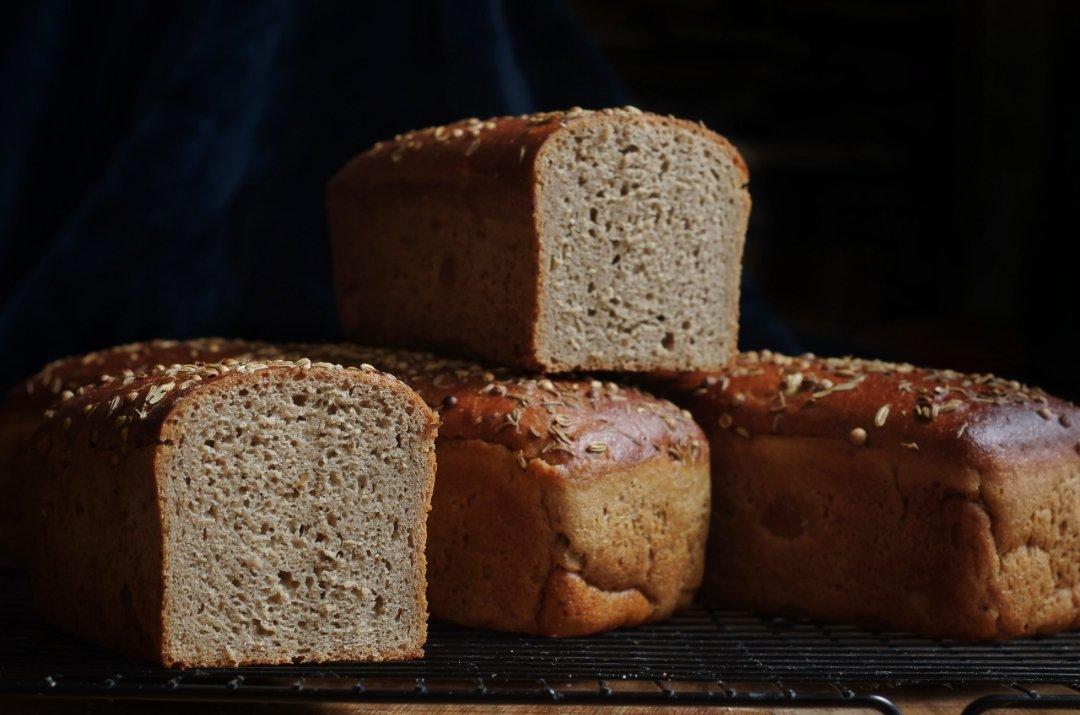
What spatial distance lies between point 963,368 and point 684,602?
2791 millimetres

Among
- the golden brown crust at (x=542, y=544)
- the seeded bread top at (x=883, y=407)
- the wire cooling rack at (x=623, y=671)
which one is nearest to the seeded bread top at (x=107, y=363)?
the wire cooling rack at (x=623, y=671)

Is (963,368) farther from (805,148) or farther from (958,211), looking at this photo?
(805,148)

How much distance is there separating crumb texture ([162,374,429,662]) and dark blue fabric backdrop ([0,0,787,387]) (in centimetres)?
170

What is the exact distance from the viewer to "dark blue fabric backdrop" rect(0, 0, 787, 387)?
160 inches

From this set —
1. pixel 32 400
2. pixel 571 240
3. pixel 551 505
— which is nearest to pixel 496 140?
pixel 571 240

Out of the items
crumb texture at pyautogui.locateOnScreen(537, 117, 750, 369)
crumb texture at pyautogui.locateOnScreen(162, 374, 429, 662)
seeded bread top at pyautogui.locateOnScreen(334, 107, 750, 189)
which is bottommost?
crumb texture at pyautogui.locateOnScreen(162, 374, 429, 662)

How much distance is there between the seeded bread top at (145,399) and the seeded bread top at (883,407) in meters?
1.00

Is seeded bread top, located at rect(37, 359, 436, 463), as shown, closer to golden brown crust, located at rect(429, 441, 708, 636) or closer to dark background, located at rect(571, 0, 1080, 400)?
golden brown crust, located at rect(429, 441, 708, 636)

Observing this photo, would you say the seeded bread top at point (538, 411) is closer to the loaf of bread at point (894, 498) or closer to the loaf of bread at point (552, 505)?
the loaf of bread at point (552, 505)

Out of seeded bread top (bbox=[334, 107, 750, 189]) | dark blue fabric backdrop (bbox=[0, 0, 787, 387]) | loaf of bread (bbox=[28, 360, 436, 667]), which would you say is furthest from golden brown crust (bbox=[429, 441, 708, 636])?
dark blue fabric backdrop (bbox=[0, 0, 787, 387])

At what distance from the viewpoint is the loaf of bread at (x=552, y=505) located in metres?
2.97

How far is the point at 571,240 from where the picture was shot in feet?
10.5

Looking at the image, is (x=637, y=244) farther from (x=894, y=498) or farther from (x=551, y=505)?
(x=894, y=498)

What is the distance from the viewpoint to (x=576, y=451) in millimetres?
2977
